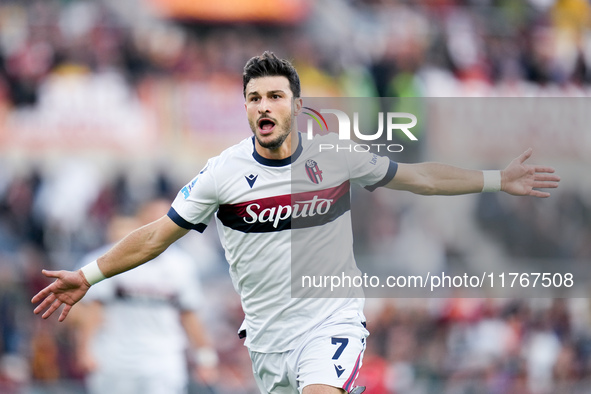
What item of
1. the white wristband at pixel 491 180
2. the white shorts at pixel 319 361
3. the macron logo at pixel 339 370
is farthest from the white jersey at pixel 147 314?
the white wristband at pixel 491 180

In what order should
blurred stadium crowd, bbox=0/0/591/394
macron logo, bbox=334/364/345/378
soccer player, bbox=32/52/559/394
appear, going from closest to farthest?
macron logo, bbox=334/364/345/378 < soccer player, bbox=32/52/559/394 < blurred stadium crowd, bbox=0/0/591/394

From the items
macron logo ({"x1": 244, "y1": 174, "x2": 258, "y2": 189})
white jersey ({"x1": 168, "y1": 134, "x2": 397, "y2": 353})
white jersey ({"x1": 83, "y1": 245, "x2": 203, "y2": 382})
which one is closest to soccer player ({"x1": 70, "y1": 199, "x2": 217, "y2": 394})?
white jersey ({"x1": 83, "y1": 245, "x2": 203, "y2": 382})

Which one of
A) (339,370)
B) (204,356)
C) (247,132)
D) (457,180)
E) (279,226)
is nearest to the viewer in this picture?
(339,370)

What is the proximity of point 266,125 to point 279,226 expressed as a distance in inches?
26.1

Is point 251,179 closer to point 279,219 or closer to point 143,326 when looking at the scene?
point 279,219

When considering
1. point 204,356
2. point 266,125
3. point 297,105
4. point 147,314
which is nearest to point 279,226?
point 266,125

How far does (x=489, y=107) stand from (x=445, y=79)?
→ 115 centimetres

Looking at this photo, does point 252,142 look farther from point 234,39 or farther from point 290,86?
point 234,39

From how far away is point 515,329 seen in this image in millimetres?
12609

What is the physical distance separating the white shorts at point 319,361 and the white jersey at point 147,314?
3.50 meters

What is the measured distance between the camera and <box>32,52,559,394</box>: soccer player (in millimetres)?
5867

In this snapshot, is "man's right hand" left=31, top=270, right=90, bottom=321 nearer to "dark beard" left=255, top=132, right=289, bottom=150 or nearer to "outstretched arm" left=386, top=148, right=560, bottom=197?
"dark beard" left=255, top=132, right=289, bottom=150

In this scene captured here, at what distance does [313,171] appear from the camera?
19.8 ft

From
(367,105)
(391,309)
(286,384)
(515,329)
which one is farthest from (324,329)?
(367,105)
